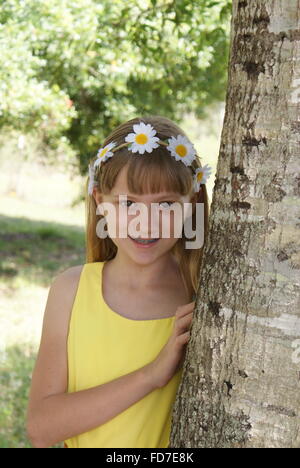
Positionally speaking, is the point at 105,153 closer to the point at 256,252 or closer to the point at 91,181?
the point at 91,181

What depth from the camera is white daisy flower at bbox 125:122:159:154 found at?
2.02 m

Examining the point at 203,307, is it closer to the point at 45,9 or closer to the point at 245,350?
the point at 245,350

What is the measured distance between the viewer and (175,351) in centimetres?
170

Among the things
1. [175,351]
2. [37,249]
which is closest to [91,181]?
Result: [175,351]

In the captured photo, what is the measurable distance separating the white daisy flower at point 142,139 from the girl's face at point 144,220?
8 cm

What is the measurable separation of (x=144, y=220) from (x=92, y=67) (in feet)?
20.7

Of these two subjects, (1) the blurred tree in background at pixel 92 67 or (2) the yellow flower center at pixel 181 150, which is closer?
(2) the yellow flower center at pixel 181 150

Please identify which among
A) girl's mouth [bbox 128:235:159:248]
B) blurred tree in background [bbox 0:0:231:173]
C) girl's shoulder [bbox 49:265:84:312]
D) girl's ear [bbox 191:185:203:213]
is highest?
blurred tree in background [bbox 0:0:231:173]

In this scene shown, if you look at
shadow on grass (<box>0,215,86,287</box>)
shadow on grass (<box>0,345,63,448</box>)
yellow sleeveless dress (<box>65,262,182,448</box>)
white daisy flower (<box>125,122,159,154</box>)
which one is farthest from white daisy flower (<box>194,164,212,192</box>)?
shadow on grass (<box>0,215,86,287</box>)

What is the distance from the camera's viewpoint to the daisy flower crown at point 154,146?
2.03 metres

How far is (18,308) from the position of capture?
7.21 m

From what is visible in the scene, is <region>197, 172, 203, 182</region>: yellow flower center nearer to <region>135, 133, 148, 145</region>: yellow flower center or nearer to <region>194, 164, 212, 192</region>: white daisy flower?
<region>194, 164, 212, 192</region>: white daisy flower

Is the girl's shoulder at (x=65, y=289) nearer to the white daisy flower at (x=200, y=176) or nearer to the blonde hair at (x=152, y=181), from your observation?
the blonde hair at (x=152, y=181)

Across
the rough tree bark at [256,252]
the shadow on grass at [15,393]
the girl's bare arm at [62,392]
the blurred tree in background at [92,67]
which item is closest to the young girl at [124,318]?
the girl's bare arm at [62,392]
